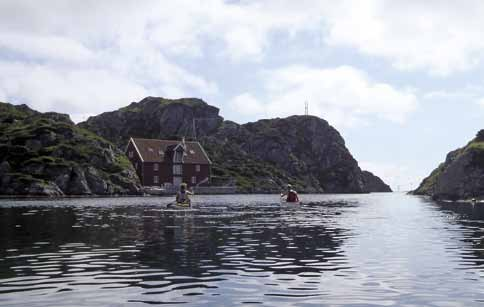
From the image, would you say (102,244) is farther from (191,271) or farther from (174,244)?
(191,271)

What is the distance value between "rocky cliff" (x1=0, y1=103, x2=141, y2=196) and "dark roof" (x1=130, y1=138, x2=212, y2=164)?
20.5 feet

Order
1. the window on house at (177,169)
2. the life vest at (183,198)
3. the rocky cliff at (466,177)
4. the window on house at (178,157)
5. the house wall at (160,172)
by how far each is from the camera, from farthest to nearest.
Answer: the window on house at (178,157), the window on house at (177,169), the house wall at (160,172), the rocky cliff at (466,177), the life vest at (183,198)

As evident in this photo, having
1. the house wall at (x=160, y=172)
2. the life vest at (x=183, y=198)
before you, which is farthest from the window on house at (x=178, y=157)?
the life vest at (x=183, y=198)

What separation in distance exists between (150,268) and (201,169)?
15567 cm

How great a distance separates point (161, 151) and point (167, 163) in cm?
468

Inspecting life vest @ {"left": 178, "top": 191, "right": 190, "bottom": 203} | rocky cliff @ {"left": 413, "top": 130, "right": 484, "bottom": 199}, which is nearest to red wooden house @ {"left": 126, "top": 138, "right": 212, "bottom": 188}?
rocky cliff @ {"left": 413, "top": 130, "right": 484, "bottom": 199}

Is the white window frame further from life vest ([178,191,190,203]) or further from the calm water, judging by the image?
the calm water

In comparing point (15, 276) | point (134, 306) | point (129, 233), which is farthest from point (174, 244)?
point (134, 306)

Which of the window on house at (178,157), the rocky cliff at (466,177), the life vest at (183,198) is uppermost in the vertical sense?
the window on house at (178,157)

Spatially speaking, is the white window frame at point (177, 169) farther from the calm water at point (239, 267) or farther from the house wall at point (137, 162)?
the calm water at point (239, 267)

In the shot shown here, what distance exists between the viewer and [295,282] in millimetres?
18469

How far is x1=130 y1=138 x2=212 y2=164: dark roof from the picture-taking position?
167m

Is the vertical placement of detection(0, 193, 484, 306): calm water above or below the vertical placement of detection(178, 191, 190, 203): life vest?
below

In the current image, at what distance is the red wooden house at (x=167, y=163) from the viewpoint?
165 meters
